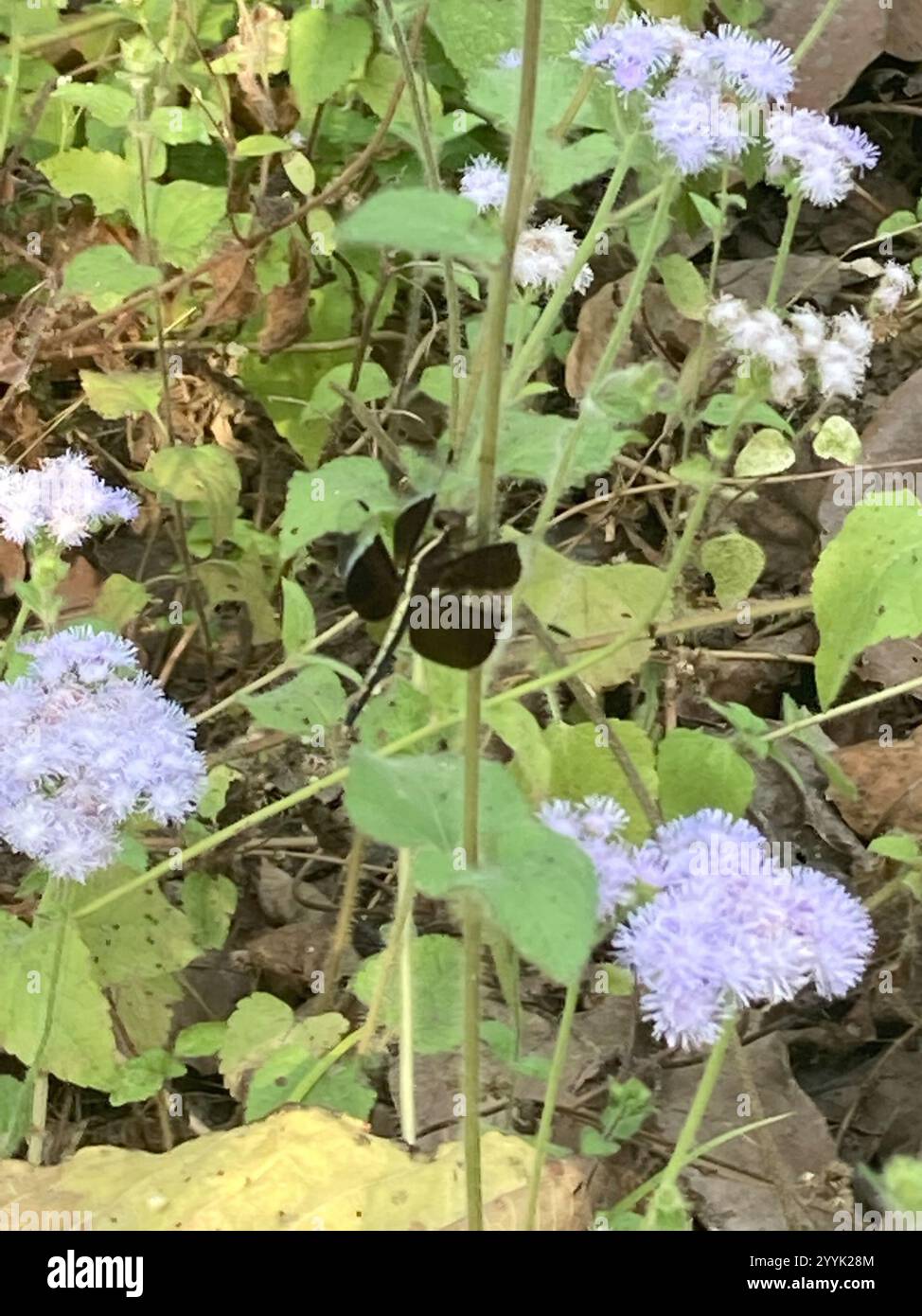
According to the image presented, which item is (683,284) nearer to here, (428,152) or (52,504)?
(428,152)

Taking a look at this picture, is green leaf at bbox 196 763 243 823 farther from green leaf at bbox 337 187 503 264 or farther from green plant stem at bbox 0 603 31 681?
green leaf at bbox 337 187 503 264

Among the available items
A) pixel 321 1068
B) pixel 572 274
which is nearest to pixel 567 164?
pixel 572 274

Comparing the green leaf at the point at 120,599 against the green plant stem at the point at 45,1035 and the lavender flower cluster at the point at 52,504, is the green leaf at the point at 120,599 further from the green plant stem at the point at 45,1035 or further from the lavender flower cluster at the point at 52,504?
the green plant stem at the point at 45,1035

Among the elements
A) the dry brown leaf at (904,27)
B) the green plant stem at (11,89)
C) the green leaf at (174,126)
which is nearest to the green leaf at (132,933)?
the green leaf at (174,126)
